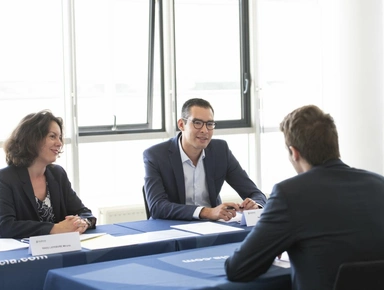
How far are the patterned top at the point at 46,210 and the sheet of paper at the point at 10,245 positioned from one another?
0.44m

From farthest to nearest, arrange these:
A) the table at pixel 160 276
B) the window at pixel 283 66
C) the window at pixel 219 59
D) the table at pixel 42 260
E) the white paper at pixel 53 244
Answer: the window at pixel 283 66 → the window at pixel 219 59 → the white paper at pixel 53 244 → the table at pixel 42 260 → the table at pixel 160 276

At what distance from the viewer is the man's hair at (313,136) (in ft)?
8.57

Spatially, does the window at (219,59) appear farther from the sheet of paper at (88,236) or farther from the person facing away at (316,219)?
the person facing away at (316,219)

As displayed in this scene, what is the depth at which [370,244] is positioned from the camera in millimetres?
2514

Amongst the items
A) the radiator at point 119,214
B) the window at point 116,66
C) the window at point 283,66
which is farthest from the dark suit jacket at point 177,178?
the window at point 283,66

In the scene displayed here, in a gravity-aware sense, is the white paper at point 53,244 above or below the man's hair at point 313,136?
below

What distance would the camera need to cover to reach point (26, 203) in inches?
157

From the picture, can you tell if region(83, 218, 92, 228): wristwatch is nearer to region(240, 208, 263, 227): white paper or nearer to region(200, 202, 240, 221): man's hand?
region(200, 202, 240, 221): man's hand

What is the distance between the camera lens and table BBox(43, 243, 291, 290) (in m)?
2.56

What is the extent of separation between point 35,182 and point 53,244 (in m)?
0.94

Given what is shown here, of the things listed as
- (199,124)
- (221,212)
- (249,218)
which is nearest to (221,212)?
(221,212)

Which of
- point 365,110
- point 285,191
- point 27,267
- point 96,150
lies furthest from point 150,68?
point 285,191

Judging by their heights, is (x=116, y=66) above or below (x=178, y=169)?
above

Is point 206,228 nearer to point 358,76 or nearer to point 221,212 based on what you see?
point 221,212
